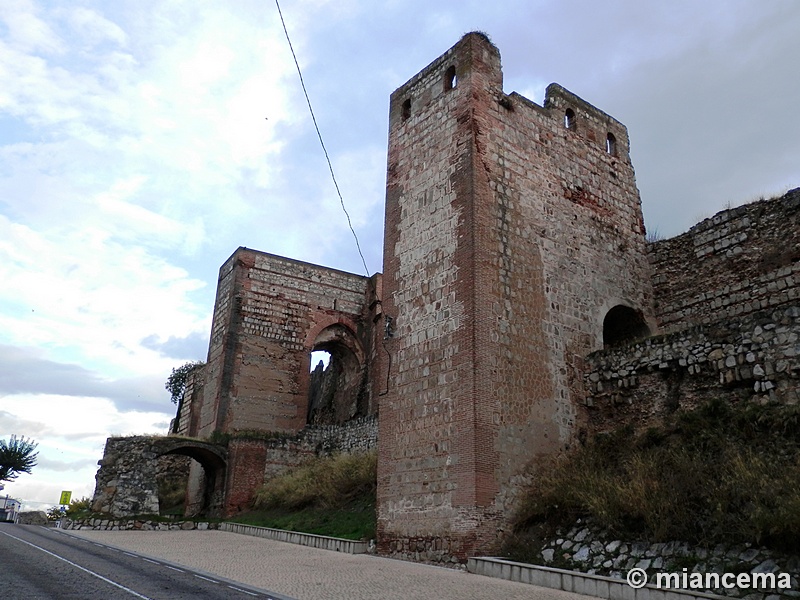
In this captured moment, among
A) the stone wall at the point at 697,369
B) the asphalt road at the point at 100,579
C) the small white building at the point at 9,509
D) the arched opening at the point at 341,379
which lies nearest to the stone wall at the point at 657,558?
the stone wall at the point at 697,369

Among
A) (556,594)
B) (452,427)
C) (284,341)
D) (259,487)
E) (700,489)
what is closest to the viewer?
(556,594)

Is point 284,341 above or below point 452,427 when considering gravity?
above

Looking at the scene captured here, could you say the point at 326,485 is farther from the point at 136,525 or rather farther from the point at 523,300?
the point at 523,300

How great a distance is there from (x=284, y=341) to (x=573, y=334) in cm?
1218

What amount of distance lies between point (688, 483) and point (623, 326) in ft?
22.4

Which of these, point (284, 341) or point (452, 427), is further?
point (284, 341)

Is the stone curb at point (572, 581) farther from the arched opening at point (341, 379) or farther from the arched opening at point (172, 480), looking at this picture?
the arched opening at point (172, 480)

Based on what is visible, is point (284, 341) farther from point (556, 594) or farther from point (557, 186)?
point (556, 594)

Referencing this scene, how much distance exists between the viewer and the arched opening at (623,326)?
14.5 metres

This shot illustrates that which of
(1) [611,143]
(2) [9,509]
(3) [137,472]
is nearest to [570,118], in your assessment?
(1) [611,143]

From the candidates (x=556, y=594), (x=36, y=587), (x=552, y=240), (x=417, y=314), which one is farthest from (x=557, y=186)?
(x=36, y=587)

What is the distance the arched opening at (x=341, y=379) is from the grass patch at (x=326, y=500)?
5.56 m

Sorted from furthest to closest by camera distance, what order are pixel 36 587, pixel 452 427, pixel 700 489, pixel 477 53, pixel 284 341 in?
pixel 284 341, pixel 477 53, pixel 452 427, pixel 700 489, pixel 36 587

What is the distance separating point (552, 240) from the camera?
43.4 ft
